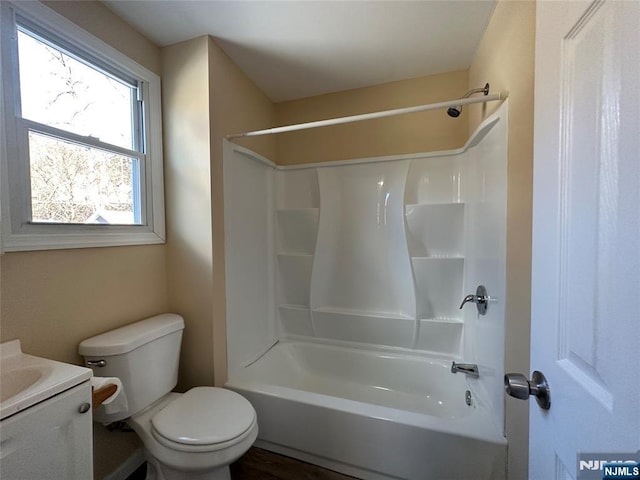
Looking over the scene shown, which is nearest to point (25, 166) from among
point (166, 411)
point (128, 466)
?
point (166, 411)

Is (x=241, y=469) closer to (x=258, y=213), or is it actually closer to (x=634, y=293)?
(x=258, y=213)

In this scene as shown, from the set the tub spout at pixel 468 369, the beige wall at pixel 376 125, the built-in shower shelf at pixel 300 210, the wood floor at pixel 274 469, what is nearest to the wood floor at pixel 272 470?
the wood floor at pixel 274 469

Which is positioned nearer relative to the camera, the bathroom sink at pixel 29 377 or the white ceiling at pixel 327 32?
the bathroom sink at pixel 29 377

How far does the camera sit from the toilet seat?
41.5 inches

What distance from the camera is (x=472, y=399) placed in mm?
1485

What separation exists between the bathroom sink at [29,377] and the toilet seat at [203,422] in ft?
1.53

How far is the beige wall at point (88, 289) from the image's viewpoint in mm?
996

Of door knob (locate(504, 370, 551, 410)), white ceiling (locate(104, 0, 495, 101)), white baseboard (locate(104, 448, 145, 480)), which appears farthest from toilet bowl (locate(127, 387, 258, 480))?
white ceiling (locate(104, 0, 495, 101))

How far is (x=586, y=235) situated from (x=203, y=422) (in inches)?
56.2

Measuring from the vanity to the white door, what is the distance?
120 cm

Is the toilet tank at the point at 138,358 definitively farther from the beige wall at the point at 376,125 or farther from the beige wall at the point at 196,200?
the beige wall at the point at 376,125

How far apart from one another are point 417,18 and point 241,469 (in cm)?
258

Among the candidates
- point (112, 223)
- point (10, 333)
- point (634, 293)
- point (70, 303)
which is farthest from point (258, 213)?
point (634, 293)

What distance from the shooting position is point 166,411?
3.95 feet
